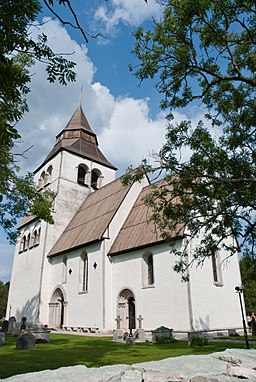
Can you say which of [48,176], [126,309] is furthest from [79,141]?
[126,309]

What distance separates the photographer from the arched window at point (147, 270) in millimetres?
18938

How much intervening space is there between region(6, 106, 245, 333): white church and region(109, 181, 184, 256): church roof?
0.29ft

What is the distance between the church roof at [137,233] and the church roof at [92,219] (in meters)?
1.23

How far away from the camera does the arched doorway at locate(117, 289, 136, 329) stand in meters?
19.7

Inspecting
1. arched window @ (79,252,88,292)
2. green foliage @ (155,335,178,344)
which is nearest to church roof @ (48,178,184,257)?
arched window @ (79,252,88,292)

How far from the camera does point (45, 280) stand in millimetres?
26078

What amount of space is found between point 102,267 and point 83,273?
3123mm

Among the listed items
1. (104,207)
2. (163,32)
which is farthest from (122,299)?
A: (163,32)

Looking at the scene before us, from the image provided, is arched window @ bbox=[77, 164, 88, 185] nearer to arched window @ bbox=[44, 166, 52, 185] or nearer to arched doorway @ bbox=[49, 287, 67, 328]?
arched window @ bbox=[44, 166, 52, 185]

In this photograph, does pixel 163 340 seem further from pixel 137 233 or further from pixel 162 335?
pixel 137 233

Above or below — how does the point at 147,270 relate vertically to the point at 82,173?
below

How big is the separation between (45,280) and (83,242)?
5.89 m

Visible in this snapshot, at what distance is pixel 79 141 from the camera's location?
34.1m

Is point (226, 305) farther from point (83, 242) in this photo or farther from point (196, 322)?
point (83, 242)
